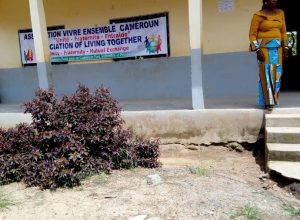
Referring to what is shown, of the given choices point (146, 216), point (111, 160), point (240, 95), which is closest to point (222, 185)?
point (146, 216)

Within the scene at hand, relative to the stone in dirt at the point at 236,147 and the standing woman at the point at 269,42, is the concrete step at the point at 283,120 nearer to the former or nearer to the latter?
the standing woman at the point at 269,42

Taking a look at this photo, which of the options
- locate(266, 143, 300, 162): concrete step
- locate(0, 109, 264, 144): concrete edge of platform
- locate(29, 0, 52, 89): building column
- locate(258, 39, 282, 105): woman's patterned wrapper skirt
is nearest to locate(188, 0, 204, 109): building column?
locate(0, 109, 264, 144): concrete edge of platform

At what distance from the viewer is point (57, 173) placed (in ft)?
13.2

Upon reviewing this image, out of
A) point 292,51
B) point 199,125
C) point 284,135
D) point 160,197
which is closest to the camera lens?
point 160,197

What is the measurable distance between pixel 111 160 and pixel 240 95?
12.6 feet

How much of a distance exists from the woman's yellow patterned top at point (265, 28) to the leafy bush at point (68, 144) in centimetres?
221

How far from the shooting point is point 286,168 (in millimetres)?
4242

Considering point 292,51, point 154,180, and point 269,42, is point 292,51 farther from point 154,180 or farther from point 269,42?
point 154,180

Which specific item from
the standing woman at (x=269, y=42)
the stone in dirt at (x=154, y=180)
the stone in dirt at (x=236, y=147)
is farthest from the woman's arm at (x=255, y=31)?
the stone in dirt at (x=154, y=180)

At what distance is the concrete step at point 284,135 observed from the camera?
4.71 meters

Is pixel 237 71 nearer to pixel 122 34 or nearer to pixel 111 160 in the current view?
pixel 122 34

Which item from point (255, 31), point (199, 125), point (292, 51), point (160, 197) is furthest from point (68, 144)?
point (292, 51)

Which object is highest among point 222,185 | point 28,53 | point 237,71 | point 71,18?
point 71,18

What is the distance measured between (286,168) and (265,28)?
83.2 inches
